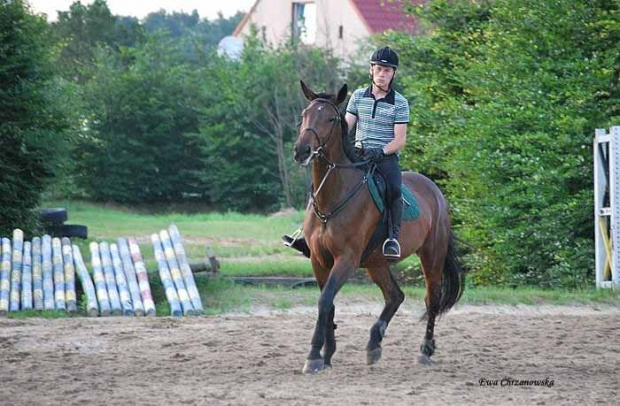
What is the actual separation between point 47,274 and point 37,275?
154 mm

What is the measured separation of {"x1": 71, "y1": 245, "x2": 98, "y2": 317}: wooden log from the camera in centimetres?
1345

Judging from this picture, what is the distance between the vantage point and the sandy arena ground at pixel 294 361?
7848 mm

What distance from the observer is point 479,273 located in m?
18.8

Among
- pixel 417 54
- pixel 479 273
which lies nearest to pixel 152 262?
pixel 479 273

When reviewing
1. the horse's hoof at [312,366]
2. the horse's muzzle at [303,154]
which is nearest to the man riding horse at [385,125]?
the horse's muzzle at [303,154]

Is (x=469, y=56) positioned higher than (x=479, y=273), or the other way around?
(x=469, y=56)

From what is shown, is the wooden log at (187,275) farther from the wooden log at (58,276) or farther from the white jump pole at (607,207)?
the white jump pole at (607,207)

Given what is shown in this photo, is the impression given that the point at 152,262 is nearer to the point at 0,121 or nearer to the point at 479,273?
the point at 0,121

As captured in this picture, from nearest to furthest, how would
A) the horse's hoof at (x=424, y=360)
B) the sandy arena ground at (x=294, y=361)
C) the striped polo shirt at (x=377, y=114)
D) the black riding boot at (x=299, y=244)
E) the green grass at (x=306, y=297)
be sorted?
the sandy arena ground at (x=294, y=361) → the horse's hoof at (x=424, y=360) → the striped polo shirt at (x=377, y=114) → the black riding boot at (x=299, y=244) → the green grass at (x=306, y=297)

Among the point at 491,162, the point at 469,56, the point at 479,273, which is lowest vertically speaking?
the point at 479,273

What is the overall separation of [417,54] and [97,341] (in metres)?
12.1

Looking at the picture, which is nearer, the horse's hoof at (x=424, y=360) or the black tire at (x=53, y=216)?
the horse's hoof at (x=424, y=360)

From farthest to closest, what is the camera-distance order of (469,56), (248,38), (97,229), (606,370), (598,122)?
(248,38) → (97,229) → (469,56) → (598,122) → (606,370)

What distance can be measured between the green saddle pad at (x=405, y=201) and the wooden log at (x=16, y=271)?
577 centimetres
